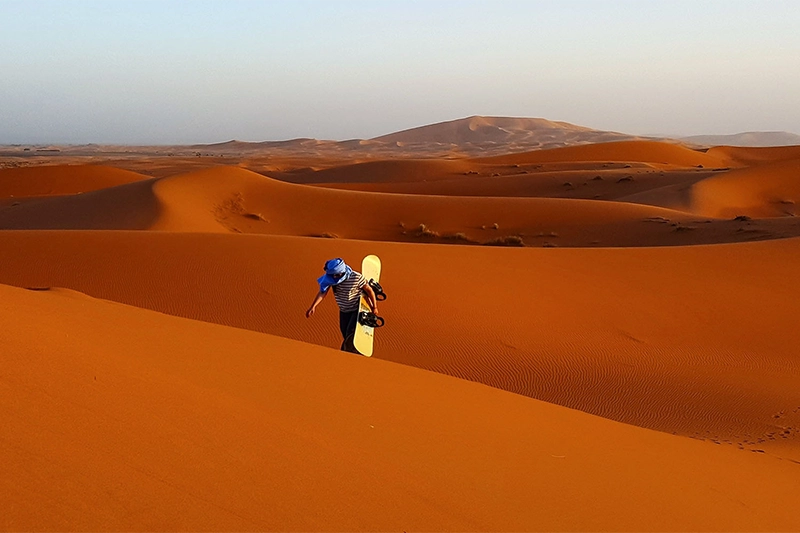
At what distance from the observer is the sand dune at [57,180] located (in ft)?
144

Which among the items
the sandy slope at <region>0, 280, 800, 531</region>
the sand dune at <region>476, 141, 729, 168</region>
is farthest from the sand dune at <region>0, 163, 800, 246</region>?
the sand dune at <region>476, 141, 729, 168</region>

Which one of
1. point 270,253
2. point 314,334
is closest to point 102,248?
point 270,253

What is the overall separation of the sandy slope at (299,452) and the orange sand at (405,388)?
0.05 feet

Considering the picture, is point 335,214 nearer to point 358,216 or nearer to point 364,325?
point 358,216

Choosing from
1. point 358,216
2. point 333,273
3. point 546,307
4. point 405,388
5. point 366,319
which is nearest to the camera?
point 405,388

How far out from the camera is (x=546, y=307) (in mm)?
11461

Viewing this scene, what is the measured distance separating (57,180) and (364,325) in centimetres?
4409

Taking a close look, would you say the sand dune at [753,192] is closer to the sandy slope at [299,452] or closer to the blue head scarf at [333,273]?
the blue head scarf at [333,273]

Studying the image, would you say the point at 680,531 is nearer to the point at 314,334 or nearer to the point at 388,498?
the point at 388,498

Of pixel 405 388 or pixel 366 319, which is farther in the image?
pixel 366 319

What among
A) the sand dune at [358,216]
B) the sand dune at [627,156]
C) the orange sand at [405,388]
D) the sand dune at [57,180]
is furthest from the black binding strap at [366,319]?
the sand dune at [627,156]

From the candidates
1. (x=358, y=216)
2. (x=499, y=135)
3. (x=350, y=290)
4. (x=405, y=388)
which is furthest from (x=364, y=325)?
(x=499, y=135)

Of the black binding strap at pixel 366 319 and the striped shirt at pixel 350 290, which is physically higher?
the striped shirt at pixel 350 290

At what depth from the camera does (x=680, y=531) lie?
13.2 ft
